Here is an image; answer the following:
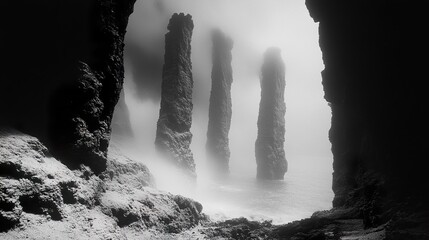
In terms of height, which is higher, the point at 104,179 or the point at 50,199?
the point at 104,179

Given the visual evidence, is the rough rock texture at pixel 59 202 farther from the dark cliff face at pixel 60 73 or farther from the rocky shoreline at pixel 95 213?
the dark cliff face at pixel 60 73

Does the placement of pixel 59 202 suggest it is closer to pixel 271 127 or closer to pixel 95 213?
pixel 95 213

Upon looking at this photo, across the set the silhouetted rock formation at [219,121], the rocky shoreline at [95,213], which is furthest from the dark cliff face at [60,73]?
the silhouetted rock formation at [219,121]

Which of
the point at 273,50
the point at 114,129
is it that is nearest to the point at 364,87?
the point at 114,129

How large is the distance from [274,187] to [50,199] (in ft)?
138

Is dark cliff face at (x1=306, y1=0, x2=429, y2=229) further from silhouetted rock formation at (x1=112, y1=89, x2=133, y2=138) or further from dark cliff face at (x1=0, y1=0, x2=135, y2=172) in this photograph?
silhouetted rock formation at (x1=112, y1=89, x2=133, y2=138)

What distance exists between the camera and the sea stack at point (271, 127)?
181 ft

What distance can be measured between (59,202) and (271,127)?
51.3 meters

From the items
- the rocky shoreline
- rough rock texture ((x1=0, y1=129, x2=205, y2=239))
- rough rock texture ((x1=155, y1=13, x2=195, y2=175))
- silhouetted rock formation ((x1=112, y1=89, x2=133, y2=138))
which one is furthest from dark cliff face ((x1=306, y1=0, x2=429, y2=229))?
silhouetted rock formation ((x1=112, y1=89, x2=133, y2=138))

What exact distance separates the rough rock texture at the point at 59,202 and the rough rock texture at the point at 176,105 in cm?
1755

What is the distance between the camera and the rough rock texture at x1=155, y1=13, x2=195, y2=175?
2877 cm

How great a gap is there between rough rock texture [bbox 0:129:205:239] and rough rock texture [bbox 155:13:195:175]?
1755 centimetres

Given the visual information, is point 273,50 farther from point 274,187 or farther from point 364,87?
point 364,87

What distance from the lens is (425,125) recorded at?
6.12m
